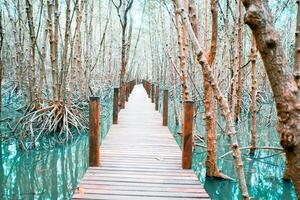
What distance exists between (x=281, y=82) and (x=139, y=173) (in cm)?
353

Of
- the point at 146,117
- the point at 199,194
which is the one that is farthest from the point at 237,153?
the point at 146,117

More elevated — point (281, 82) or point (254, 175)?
point (281, 82)

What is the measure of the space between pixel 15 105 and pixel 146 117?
24.9 feet

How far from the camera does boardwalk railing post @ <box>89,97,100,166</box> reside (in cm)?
436

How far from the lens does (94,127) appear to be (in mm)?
4402

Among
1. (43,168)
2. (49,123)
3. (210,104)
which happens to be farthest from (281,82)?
(49,123)

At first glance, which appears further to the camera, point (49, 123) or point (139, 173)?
point (49, 123)

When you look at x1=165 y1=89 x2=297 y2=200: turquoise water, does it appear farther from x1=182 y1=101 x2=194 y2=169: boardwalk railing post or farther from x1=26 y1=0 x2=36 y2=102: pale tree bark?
x1=26 y1=0 x2=36 y2=102: pale tree bark

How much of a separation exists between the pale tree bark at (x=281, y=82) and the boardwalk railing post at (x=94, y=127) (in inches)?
136

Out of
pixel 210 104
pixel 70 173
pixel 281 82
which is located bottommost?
pixel 70 173

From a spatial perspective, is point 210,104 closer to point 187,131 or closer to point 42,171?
point 187,131

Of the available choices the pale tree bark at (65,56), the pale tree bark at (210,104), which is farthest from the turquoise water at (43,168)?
the pale tree bark at (210,104)

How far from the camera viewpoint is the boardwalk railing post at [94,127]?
14.3 feet

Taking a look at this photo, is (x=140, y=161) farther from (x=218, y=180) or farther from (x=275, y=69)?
(x=275, y=69)
